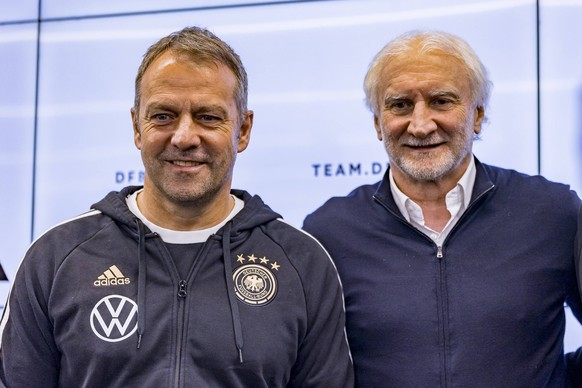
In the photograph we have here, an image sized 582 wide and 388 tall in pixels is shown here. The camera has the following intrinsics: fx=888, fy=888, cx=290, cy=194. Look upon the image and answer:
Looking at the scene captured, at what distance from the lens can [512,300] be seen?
1886 mm

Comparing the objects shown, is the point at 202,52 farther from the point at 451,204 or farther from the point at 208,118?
the point at 451,204

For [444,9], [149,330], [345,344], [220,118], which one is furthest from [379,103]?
[444,9]

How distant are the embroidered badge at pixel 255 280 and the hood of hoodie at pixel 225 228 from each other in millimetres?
21

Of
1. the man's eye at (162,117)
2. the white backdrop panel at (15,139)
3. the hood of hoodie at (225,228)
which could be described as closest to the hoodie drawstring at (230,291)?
the hood of hoodie at (225,228)

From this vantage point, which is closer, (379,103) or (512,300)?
(512,300)

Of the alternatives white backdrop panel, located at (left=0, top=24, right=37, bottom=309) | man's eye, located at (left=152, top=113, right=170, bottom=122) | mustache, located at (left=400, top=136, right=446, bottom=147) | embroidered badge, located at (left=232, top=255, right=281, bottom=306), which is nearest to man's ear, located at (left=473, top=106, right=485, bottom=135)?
mustache, located at (left=400, top=136, right=446, bottom=147)

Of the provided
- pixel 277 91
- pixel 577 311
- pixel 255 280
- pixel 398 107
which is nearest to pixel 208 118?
pixel 255 280

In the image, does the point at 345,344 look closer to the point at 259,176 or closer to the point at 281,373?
the point at 281,373

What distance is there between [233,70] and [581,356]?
41.1 inches

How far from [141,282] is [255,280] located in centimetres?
23

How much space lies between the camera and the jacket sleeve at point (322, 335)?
183cm

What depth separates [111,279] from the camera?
5.94 ft

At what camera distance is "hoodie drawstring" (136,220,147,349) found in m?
1.74

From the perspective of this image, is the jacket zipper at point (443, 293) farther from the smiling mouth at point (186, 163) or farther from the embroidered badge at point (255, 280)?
the smiling mouth at point (186, 163)
